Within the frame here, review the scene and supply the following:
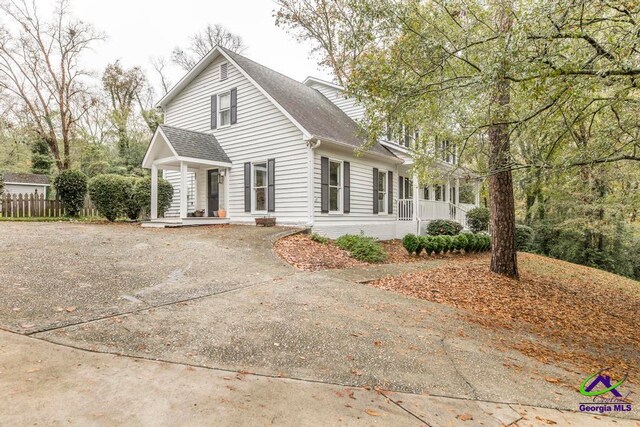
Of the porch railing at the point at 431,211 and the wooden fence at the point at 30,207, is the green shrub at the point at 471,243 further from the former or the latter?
the wooden fence at the point at 30,207

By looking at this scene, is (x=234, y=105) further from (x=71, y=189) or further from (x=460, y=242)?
(x=460, y=242)

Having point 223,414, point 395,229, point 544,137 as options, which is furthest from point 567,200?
point 223,414

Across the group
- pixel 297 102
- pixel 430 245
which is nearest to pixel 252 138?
pixel 297 102

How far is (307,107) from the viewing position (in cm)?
1377

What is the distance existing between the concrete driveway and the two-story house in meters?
5.31

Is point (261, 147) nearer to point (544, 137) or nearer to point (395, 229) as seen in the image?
point (395, 229)

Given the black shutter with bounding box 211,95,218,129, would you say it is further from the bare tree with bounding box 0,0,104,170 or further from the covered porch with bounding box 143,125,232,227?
the bare tree with bounding box 0,0,104,170

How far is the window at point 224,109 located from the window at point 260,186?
2429 millimetres

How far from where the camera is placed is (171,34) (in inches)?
1119

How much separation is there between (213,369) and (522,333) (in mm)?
4351

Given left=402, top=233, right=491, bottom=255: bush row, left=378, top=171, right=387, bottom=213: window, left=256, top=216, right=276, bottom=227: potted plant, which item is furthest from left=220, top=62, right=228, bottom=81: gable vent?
left=402, top=233, right=491, bottom=255: bush row

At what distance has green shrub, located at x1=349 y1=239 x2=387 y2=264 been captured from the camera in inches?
363

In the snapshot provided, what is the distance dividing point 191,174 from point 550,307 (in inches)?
506

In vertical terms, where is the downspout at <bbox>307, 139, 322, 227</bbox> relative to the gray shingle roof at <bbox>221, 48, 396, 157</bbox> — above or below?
below
